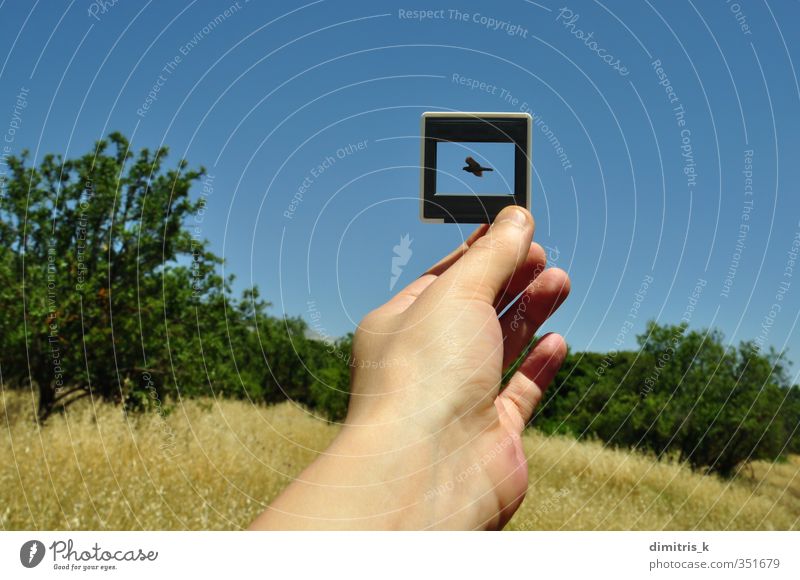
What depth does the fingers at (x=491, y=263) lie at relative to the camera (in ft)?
9.34

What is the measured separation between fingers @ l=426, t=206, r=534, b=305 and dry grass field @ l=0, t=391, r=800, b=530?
435cm

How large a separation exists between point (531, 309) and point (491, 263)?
0.67 meters

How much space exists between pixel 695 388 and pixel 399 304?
13.5 meters

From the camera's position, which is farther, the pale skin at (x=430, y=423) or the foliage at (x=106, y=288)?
the foliage at (x=106, y=288)

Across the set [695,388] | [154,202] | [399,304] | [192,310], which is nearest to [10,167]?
[154,202]

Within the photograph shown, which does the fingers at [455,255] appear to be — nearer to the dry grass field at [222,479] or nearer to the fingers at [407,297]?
the fingers at [407,297]

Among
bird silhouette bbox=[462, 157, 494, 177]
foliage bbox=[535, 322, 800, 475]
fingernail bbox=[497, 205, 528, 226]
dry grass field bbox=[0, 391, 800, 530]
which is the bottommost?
dry grass field bbox=[0, 391, 800, 530]

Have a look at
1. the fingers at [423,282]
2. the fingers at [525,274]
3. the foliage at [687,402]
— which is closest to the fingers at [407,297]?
the fingers at [423,282]

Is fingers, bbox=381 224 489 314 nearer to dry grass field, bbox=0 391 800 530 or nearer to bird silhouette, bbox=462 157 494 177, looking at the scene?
bird silhouette, bbox=462 157 494 177

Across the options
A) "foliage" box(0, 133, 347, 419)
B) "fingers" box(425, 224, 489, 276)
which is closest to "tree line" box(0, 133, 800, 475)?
"foliage" box(0, 133, 347, 419)

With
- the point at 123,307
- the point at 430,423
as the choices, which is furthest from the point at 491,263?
the point at 123,307

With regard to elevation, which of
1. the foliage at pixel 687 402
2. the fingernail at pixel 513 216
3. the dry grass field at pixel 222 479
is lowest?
the dry grass field at pixel 222 479

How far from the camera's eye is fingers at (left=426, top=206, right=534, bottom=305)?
285 cm

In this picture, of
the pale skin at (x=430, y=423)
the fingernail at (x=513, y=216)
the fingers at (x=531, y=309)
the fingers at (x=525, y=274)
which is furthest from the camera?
the fingers at (x=531, y=309)
